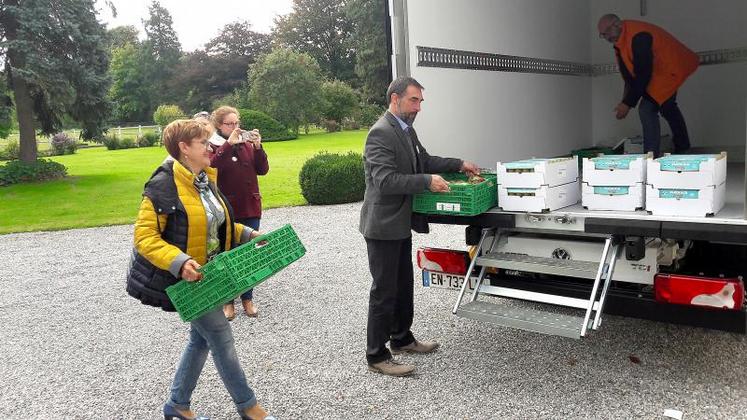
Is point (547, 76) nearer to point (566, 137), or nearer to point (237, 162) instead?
point (566, 137)

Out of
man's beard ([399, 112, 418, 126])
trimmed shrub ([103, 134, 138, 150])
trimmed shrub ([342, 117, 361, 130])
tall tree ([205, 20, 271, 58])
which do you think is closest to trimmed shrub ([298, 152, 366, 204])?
man's beard ([399, 112, 418, 126])

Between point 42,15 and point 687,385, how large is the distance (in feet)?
54.9

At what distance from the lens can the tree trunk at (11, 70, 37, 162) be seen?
16516 millimetres

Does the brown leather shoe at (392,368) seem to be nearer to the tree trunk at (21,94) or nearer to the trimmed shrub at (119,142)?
the tree trunk at (21,94)

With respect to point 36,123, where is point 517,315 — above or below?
below

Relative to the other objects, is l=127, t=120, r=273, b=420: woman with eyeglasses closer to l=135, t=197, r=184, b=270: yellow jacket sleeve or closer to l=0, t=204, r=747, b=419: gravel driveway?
l=135, t=197, r=184, b=270: yellow jacket sleeve

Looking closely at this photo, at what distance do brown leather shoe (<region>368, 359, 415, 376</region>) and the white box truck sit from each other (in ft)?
1.71

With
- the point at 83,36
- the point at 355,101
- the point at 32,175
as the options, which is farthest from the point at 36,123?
the point at 355,101

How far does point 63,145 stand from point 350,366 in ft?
78.4

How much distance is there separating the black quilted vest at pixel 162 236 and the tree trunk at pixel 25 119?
51.6ft

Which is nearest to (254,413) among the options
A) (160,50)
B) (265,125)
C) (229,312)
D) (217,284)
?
(217,284)

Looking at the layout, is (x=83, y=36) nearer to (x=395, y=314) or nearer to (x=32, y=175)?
(x=32, y=175)

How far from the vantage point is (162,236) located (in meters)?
2.99

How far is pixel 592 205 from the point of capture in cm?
358
